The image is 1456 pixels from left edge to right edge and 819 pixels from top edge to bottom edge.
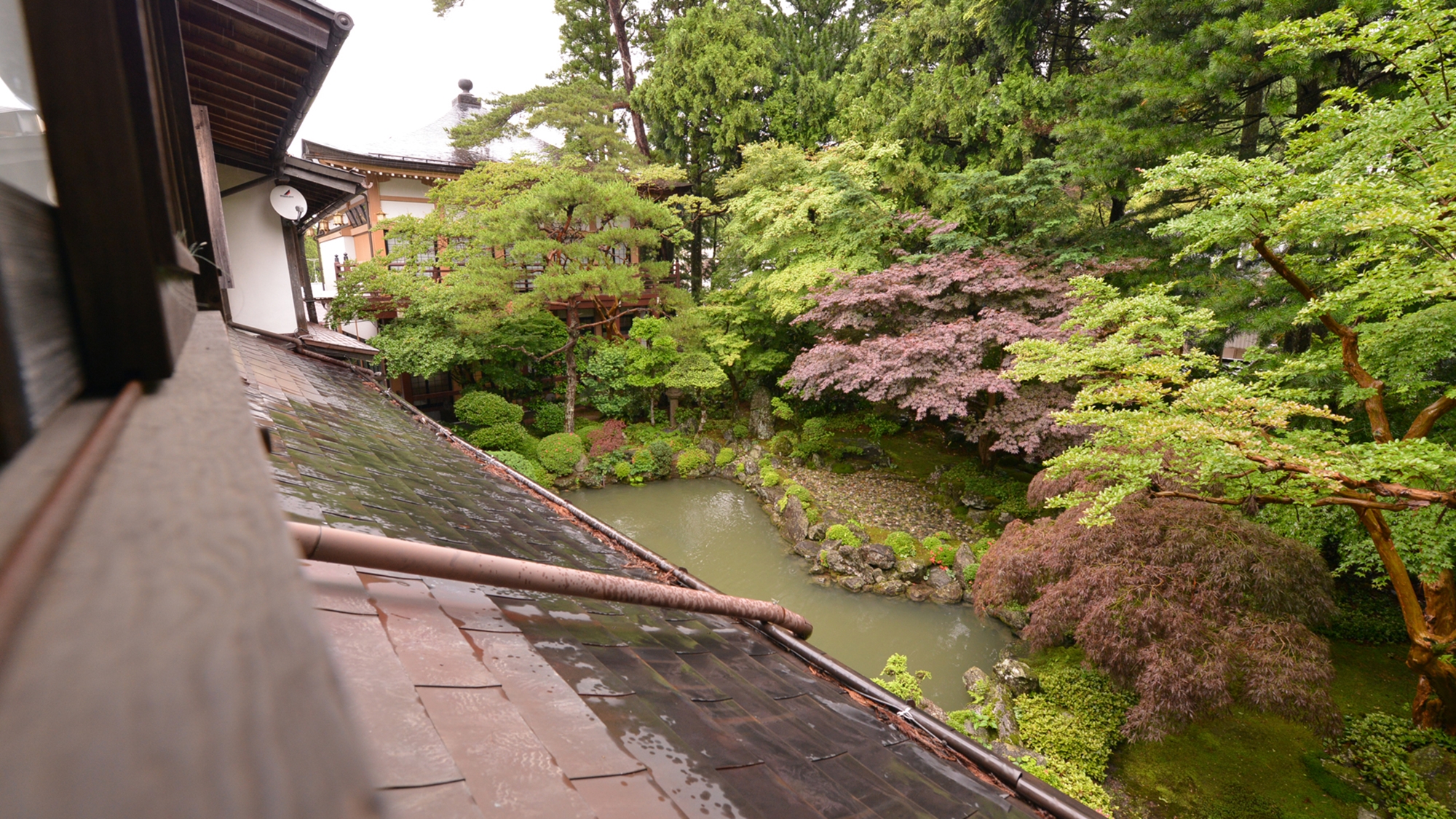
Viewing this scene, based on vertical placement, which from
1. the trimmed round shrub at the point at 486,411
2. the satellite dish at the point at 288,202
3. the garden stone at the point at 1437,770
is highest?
the satellite dish at the point at 288,202

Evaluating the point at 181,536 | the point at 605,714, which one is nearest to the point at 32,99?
the point at 181,536

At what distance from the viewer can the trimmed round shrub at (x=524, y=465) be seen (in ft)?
36.5

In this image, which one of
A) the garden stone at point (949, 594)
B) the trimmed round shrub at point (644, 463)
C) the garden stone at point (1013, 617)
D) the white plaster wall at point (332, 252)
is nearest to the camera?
the garden stone at point (1013, 617)

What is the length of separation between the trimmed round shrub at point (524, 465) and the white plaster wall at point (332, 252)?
715 centimetres

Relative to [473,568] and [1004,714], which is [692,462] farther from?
[473,568]

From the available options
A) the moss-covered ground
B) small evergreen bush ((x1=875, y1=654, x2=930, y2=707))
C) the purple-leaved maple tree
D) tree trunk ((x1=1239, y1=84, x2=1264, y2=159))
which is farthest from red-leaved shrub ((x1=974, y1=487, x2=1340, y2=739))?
tree trunk ((x1=1239, y1=84, x2=1264, y2=159))

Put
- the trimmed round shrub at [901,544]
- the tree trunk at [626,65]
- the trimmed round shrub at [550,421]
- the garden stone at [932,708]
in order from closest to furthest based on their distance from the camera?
the garden stone at [932,708] < the trimmed round shrub at [901,544] < the trimmed round shrub at [550,421] < the tree trunk at [626,65]

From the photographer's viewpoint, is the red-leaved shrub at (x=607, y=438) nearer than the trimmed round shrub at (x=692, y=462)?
Yes

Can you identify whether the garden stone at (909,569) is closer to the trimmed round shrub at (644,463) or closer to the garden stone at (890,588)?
the garden stone at (890,588)

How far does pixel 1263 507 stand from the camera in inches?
250

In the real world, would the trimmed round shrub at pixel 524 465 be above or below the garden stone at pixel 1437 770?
above

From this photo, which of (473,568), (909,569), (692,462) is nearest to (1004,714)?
(909,569)

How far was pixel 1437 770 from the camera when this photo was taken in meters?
4.88

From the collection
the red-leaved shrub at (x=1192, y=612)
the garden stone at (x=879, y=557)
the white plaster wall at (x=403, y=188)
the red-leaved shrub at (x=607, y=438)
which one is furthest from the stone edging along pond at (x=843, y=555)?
the white plaster wall at (x=403, y=188)
